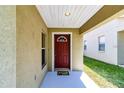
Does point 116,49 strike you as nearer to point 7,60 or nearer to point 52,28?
point 52,28

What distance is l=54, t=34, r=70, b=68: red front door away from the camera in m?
9.03

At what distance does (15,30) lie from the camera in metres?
2.39

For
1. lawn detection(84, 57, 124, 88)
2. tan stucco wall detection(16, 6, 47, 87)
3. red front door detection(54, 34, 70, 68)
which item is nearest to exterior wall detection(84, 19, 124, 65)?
lawn detection(84, 57, 124, 88)

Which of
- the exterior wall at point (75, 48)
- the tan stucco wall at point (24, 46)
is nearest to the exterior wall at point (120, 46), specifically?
the exterior wall at point (75, 48)

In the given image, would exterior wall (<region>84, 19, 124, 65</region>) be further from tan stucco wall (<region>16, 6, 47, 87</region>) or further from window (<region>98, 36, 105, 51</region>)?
tan stucco wall (<region>16, 6, 47, 87</region>)

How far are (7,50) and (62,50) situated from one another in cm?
678

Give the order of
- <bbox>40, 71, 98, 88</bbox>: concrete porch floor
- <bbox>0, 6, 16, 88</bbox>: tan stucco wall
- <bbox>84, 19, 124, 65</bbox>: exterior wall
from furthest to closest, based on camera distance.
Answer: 1. <bbox>84, 19, 124, 65</bbox>: exterior wall
2. <bbox>40, 71, 98, 88</bbox>: concrete porch floor
3. <bbox>0, 6, 16, 88</bbox>: tan stucco wall

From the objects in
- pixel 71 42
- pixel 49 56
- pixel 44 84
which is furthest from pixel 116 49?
pixel 44 84

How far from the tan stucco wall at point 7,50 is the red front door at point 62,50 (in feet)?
21.8

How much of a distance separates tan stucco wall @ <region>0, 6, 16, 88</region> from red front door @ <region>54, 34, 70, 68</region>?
665cm

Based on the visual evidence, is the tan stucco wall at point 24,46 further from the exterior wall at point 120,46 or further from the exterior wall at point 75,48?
the exterior wall at point 120,46

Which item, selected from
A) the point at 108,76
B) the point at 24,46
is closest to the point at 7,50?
the point at 24,46

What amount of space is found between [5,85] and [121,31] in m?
9.07
